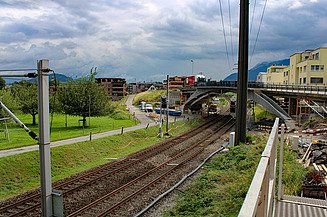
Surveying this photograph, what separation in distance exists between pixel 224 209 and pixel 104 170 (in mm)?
10304

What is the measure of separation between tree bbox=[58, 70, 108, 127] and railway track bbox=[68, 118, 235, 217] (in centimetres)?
1748

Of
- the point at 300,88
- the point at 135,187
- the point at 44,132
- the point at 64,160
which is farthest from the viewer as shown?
the point at 300,88

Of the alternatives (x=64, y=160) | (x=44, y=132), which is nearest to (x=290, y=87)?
(x=64, y=160)

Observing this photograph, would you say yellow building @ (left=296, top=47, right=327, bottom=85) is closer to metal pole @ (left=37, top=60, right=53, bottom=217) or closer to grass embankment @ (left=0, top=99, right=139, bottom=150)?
grass embankment @ (left=0, top=99, right=139, bottom=150)

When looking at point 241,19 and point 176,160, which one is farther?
point 176,160

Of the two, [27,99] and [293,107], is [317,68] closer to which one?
[293,107]

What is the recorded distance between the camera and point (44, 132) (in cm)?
573

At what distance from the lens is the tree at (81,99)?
122 ft

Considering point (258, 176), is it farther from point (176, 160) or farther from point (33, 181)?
point (176, 160)

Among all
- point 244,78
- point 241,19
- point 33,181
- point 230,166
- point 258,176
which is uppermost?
point 241,19

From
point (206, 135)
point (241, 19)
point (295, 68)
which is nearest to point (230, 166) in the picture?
point (241, 19)

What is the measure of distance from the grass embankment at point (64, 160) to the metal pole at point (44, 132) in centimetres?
1048

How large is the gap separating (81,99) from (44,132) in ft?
106

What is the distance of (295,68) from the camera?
61.0m
